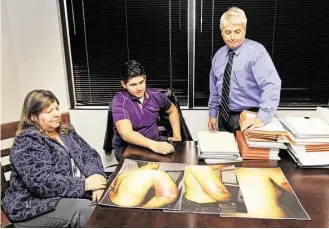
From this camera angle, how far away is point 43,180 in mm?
1411

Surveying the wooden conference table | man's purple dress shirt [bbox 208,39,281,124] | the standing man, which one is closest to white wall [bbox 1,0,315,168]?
the standing man

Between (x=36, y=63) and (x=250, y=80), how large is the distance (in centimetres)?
179

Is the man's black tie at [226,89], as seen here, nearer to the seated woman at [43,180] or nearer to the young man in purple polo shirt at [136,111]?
the young man in purple polo shirt at [136,111]

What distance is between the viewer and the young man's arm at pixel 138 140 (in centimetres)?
162

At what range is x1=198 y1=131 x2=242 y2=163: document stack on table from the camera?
1524mm

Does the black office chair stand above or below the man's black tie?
below

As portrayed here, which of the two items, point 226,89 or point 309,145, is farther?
point 226,89

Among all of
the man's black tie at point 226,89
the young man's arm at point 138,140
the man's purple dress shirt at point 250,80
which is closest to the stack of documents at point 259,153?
the man's purple dress shirt at point 250,80

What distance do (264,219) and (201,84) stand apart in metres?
1.74

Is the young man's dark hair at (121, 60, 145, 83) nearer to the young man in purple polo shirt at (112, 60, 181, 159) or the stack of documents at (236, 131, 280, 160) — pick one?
the young man in purple polo shirt at (112, 60, 181, 159)

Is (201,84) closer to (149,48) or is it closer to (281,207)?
(149,48)

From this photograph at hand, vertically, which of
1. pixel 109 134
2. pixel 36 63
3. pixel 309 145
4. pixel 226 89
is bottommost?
pixel 109 134

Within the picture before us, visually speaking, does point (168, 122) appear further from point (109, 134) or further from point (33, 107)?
point (33, 107)

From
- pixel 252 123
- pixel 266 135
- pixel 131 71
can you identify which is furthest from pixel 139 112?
pixel 266 135
